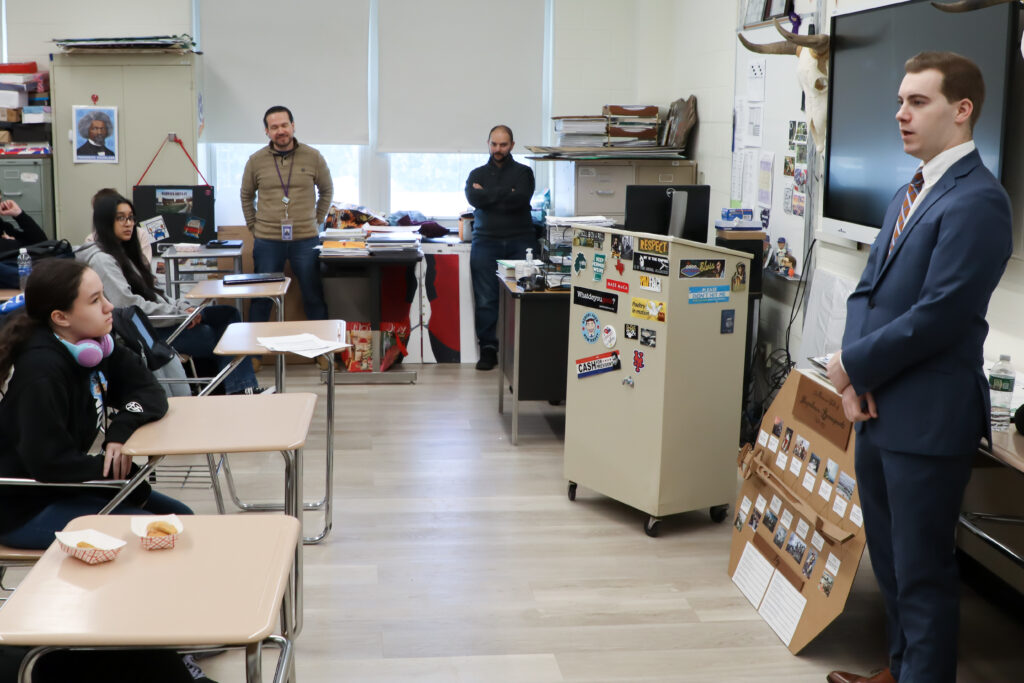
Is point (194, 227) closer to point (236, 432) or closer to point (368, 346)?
point (368, 346)

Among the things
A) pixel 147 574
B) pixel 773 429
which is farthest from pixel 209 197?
pixel 147 574

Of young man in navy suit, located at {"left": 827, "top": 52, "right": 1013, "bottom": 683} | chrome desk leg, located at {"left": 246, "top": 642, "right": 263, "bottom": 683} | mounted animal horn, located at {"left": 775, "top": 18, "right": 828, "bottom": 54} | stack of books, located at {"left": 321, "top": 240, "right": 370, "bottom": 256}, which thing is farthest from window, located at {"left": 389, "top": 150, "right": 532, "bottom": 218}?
chrome desk leg, located at {"left": 246, "top": 642, "right": 263, "bottom": 683}

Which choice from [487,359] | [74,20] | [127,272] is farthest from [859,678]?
[74,20]

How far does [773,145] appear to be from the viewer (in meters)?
5.03

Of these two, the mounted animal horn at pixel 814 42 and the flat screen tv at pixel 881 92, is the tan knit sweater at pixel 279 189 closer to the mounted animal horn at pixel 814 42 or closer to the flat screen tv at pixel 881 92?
the mounted animal horn at pixel 814 42

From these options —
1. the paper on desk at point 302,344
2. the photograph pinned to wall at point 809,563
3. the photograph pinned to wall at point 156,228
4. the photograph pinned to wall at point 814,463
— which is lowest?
the photograph pinned to wall at point 809,563

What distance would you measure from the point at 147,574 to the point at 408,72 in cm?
592

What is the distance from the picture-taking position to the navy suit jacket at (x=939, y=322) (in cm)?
226

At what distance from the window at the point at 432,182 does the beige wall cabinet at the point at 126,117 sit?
1.53 m

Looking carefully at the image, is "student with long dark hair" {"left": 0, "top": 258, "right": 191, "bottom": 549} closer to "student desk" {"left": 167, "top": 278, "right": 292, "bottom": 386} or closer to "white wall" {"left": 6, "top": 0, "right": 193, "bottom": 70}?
"student desk" {"left": 167, "top": 278, "right": 292, "bottom": 386}

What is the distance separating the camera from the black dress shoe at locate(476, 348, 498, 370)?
21.4 feet

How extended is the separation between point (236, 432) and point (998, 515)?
7.64 ft

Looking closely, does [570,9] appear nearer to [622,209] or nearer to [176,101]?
[622,209]

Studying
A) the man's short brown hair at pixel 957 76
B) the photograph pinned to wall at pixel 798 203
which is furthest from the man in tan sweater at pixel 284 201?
the man's short brown hair at pixel 957 76
